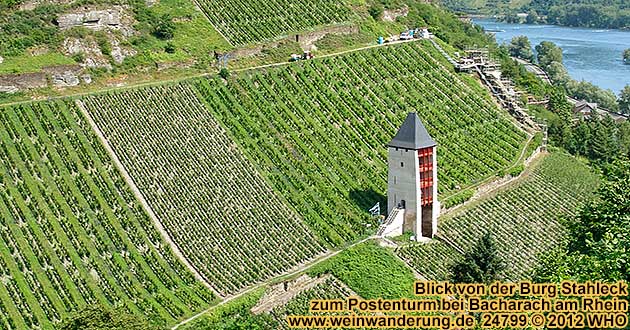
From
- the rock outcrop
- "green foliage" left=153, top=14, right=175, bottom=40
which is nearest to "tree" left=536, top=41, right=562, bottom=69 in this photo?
"green foliage" left=153, top=14, right=175, bottom=40

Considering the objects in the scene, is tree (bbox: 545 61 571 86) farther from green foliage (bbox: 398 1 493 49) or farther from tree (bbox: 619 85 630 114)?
green foliage (bbox: 398 1 493 49)

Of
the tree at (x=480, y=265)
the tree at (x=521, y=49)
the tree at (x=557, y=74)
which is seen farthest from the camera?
the tree at (x=521, y=49)

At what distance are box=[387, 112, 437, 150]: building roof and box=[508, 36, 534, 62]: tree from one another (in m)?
68.6

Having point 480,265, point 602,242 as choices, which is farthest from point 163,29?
point 602,242

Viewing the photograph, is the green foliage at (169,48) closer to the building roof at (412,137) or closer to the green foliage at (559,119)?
the building roof at (412,137)

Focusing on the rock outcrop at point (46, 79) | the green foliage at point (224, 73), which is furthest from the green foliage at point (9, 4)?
the green foliage at point (224, 73)

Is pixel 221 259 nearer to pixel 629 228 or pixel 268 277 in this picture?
pixel 268 277

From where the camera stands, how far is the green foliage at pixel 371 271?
129 feet

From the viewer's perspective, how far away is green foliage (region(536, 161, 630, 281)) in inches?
989

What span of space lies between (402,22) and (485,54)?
23.7 ft

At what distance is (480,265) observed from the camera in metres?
38.8

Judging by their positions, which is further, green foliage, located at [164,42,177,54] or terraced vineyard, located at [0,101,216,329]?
green foliage, located at [164,42,177,54]

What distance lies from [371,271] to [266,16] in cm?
2757

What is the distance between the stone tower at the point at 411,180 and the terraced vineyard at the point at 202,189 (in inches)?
216
